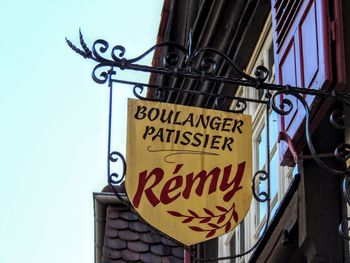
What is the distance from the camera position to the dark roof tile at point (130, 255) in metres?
11.4

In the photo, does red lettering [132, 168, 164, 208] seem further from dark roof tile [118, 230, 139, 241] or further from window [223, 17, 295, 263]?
dark roof tile [118, 230, 139, 241]

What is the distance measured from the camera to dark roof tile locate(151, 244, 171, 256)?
457 inches

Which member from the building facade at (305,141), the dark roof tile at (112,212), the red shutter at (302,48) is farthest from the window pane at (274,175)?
the dark roof tile at (112,212)

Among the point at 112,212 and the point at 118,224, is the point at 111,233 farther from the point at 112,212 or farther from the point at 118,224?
the point at 112,212

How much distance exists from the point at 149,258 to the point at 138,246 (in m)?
0.21

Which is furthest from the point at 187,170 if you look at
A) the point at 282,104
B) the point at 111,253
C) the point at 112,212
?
the point at 112,212

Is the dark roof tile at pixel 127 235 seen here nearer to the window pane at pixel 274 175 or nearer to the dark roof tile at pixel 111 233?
the dark roof tile at pixel 111 233

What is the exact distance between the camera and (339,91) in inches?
247

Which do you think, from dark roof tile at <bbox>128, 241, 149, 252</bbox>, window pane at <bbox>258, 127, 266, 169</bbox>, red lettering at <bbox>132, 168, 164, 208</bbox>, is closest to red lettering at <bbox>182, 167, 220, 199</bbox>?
red lettering at <bbox>132, 168, 164, 208</bbox>

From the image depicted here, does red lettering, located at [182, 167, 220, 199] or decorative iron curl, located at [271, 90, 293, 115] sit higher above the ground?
decorative iron curl, located at [271, 90, 293, 115]

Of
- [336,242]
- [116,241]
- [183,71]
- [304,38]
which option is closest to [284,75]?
[304,38]

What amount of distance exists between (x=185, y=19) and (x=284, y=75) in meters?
4.83

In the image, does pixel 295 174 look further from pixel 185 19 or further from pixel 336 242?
pixel 185 19

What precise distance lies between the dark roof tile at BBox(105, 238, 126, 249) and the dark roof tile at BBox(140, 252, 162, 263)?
0.23 metres
